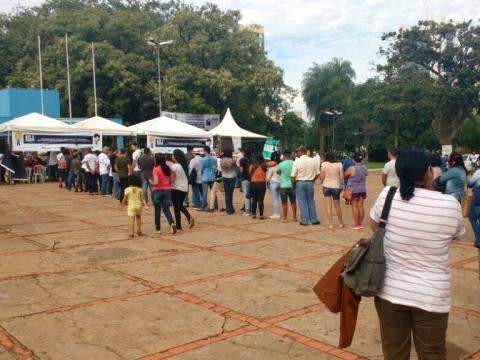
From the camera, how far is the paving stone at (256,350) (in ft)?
13.7

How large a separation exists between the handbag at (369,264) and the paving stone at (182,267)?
12.2 ft

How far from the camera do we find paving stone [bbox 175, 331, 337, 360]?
4.17 meters

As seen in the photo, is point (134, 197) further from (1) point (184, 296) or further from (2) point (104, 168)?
(2) point (104, 168)

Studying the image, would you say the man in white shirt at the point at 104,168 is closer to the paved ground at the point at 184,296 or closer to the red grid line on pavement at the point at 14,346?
the paved ground at the point at 184,296

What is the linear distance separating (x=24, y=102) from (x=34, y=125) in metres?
12.9

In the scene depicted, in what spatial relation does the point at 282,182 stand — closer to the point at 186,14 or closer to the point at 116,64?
A: the point at 116,64

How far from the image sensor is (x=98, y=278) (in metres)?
6.64

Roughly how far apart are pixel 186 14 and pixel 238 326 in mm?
36296

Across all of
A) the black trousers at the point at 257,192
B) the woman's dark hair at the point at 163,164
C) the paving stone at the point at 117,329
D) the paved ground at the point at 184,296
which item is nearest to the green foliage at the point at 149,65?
the black trousers at the point at 257,192

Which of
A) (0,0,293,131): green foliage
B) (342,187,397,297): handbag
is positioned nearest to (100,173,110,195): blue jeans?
(342,187,397,297): handbag

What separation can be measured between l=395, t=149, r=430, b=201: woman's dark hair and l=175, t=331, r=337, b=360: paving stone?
183 cm

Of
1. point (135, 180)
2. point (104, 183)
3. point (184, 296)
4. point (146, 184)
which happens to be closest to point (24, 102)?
point (104, 183)

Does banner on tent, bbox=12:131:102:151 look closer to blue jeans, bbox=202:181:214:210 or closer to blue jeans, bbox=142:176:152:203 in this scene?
blue jeans, bbox=142:176:152:203

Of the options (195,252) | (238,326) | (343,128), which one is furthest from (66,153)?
(343,128)
